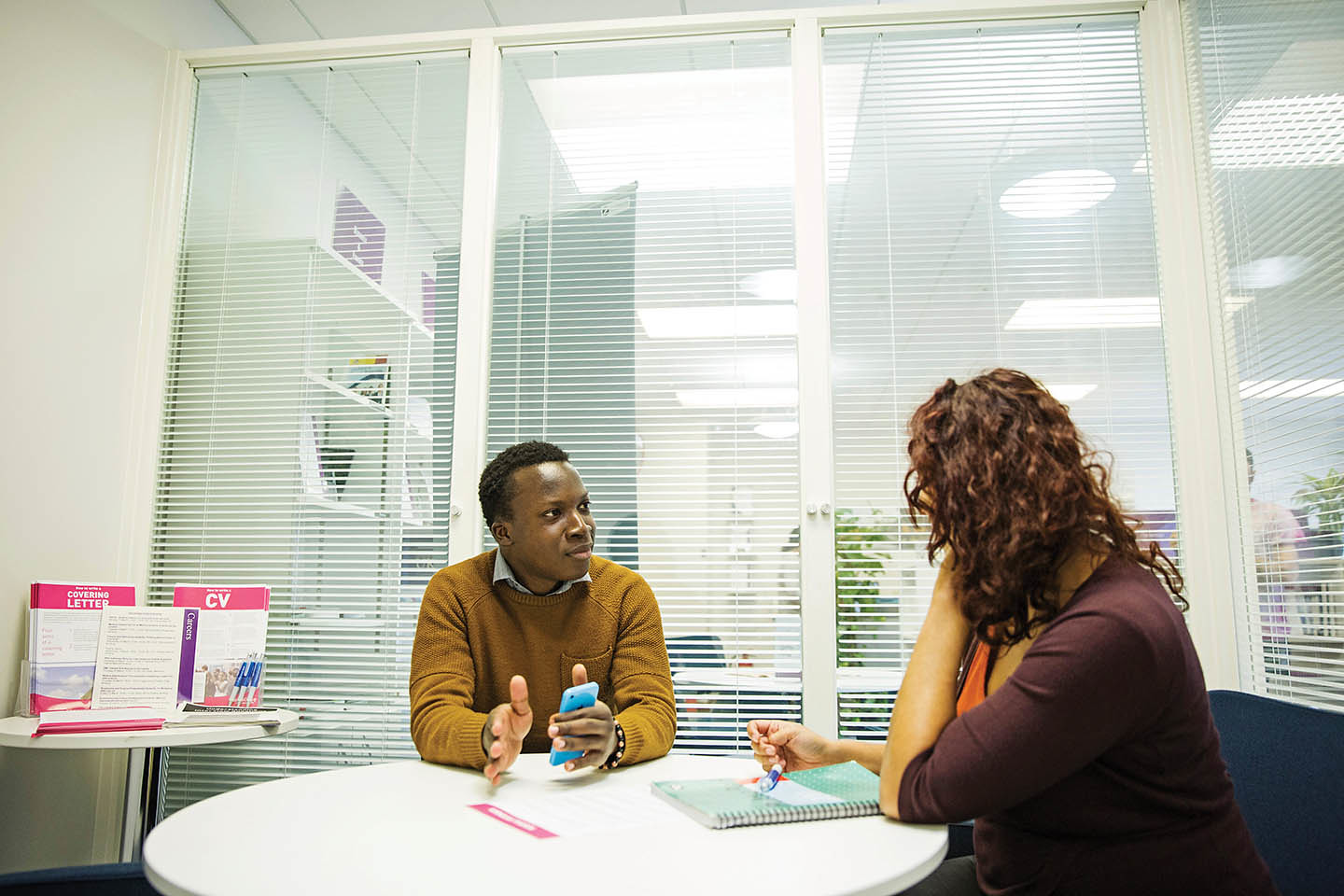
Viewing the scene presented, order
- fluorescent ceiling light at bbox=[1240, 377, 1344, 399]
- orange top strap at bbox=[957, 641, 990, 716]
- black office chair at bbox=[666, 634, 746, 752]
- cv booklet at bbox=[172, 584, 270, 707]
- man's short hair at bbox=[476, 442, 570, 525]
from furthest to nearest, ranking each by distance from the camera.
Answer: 1. black office chair at bbox=[666, 634, 746, 752]
2. cv booklet at bbox=[172, 584, 270, 707]
3. man's short hair at bbox=[476, 442, 570, 525]
4. fluorescent ceiling light at bbox=[1240, 377, 1344, 399]
5. orange top strap at bbox=[957, 641, 990, 716]

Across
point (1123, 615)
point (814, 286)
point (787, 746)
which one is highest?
point (814, 286)

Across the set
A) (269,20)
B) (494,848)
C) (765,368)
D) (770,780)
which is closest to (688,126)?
(765,368)

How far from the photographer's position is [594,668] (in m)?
2.01

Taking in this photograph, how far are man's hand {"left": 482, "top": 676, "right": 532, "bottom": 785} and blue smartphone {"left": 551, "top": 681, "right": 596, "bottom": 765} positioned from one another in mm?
63

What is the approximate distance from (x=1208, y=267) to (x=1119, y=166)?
16.8 inches

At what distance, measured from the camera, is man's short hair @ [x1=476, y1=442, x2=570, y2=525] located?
219cm

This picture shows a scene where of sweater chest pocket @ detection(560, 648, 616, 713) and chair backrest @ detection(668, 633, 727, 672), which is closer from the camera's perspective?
sweater chest pocket @ detection(560, 648, 616, 713)

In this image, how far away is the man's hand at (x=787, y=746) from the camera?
1.51 m

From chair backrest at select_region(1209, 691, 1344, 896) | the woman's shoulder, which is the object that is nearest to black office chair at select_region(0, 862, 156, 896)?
the woman's shoulder

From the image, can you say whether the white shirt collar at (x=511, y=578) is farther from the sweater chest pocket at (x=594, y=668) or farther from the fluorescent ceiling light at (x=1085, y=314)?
the fluorescent ceiling light at (x=1085, y=314)

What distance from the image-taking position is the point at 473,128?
3.00 metres

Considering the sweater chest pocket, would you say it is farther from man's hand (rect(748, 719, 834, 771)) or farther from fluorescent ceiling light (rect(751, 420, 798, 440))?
fluorescent ceiling light (rect(751, 420, 798, 440))

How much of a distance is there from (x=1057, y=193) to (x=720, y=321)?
111cm

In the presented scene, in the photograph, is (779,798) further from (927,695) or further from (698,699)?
(698,699)
